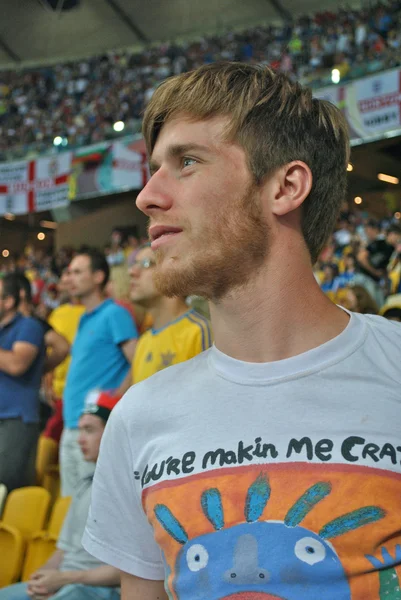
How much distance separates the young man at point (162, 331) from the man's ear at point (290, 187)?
154 cm

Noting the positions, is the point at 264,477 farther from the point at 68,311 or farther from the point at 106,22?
the point at 106,22

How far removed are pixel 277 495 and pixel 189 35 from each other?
18.4 metres

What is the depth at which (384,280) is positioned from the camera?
535 centimetres

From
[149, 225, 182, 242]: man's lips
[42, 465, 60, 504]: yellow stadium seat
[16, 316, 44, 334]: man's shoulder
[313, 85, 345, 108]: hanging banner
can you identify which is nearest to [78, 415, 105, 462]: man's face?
[16, 316, 44, 334]: man's shoulder

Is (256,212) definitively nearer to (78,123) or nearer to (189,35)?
(78,123)

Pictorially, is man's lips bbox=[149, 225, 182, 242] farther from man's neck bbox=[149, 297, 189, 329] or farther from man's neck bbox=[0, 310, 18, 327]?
man's neck bbox=[0, 310, 18, 327]

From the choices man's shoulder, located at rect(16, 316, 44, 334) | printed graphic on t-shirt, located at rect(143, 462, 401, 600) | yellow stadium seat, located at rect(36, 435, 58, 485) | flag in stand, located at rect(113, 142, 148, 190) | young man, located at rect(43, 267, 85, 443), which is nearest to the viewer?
printed graphic on t-shirt, located at rect(143, 462, 401, 600)

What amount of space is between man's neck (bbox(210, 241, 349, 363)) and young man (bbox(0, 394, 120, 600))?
139 cm

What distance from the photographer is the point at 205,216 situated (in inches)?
43.6

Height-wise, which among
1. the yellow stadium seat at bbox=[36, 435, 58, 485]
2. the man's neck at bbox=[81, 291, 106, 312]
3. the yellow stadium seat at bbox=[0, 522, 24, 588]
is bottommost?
the yellow stadium seat at bbox=[0, 522, 24, 588]

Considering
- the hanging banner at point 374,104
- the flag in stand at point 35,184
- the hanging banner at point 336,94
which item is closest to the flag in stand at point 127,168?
the flag in stand at point 35,184

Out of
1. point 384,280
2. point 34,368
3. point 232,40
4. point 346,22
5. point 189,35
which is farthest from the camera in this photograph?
point 189,35

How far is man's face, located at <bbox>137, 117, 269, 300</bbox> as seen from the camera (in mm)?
1108

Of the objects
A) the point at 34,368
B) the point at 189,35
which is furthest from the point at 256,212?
the point at 189,35
